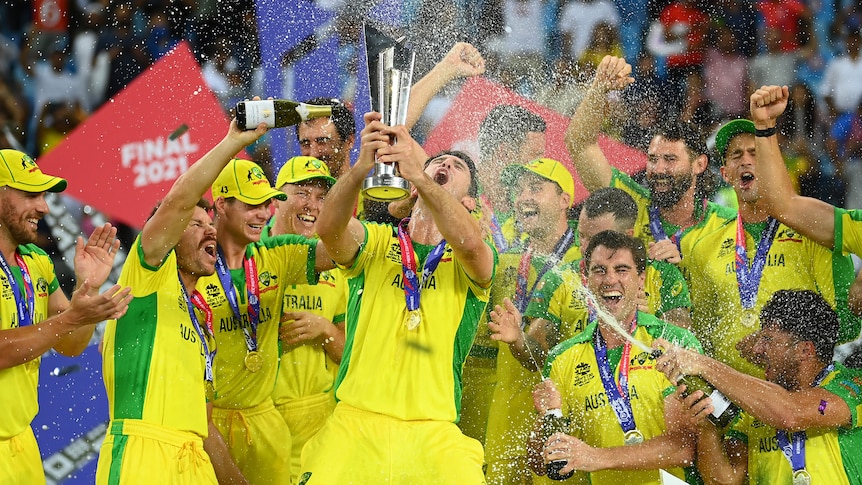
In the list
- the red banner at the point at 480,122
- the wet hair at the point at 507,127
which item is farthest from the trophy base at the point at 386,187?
the red banner at the point at 480,122

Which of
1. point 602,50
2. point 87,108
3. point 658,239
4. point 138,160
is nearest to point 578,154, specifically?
point 658,239

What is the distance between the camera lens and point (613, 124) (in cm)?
887

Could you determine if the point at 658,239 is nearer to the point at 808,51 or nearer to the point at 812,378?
the point at 812,378

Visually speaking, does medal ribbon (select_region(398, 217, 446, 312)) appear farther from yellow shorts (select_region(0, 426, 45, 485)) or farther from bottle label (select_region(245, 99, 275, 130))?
yellow shorts (select_region(0, 426, 45, 485))

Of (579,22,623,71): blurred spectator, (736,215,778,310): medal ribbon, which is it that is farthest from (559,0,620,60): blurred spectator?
(736,215,778,310): medal ribbon

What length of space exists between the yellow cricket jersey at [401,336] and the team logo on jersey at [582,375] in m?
0.85

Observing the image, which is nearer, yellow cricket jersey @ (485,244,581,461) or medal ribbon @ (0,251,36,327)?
medal ribbon @ (0,251,36,327)

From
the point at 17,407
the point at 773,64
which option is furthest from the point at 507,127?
the point at 17,407

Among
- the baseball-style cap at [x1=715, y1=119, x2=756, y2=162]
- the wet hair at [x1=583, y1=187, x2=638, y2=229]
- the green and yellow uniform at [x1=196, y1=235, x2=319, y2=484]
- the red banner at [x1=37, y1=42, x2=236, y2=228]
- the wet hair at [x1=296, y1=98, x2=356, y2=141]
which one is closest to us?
the green and yellow uniform at [x1=196, y1=235, x2=319, y2=484]

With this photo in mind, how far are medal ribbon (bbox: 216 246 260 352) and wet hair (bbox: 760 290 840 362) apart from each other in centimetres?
282

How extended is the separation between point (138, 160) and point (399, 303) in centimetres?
377

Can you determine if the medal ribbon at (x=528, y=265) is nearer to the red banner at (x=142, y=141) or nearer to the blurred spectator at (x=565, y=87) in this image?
the blurred spectator at (x=565, y=87)

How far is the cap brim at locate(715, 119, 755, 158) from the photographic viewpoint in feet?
23.1

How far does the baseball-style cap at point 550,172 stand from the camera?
299 inches
